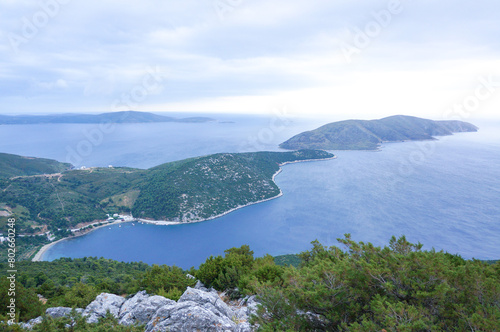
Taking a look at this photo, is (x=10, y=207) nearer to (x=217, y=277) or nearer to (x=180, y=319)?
(x=217, y=277)

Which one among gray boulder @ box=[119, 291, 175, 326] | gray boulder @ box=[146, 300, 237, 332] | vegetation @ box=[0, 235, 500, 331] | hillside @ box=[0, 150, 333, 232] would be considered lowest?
hillside @ box=[0, 150, 333, 232]

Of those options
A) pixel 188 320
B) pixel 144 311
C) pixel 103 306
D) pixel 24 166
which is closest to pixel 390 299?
pixel 188 320

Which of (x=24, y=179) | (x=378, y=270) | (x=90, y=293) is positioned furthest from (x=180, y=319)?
(x=24, y=179)

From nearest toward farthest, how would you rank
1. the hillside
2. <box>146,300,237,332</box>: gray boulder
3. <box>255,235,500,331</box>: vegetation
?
1. <box>255,235,500,331</box>: vegetation
2. <box>146,300,237,332</box>: gray boulder
3. the hillside

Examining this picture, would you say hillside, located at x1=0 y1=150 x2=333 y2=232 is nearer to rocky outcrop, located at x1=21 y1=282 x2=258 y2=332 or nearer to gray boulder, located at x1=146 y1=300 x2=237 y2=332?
rocky outcrop, located at x1=21 y1=282 x2=258 y2=332

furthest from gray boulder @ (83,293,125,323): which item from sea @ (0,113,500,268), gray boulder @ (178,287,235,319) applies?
sea @ (0,113,500,268)

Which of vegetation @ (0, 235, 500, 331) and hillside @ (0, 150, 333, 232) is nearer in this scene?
vegetation @ (0, 235, 500, 331)
